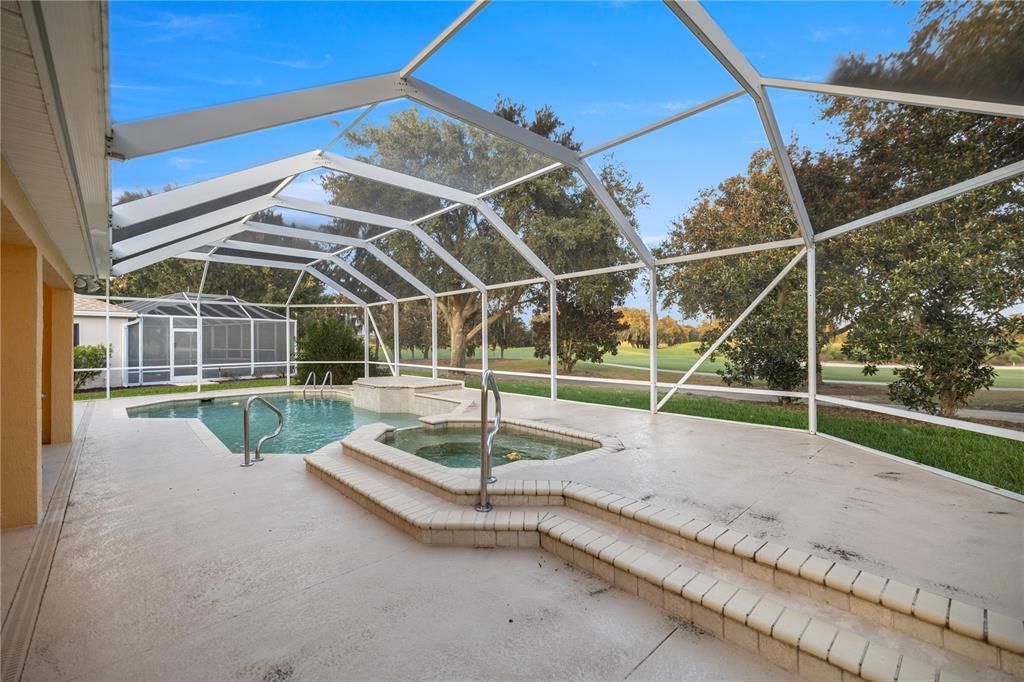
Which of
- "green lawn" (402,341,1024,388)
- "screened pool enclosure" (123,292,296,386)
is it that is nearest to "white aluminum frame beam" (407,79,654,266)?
"green lawn" (402,341,1024,388)

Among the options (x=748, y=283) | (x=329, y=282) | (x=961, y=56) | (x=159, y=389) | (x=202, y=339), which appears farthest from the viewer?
(x=202, y=339)

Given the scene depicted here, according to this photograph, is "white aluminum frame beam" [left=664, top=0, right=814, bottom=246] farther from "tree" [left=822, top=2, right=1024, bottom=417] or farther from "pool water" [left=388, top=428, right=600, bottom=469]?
"pool water" [left=388, top=428, right=600, bottom=469]

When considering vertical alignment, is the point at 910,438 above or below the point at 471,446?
above

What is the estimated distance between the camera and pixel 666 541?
3.19 m

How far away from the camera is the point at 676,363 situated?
12.0m

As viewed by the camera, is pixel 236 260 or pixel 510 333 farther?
pixel 510 333

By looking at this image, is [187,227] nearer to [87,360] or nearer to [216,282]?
[87,360]

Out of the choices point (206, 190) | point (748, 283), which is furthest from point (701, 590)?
point (748, 283)

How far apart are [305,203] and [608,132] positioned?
17.2 ft

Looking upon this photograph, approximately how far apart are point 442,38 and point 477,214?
579 cm

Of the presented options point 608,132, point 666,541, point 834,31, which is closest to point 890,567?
point 666,541

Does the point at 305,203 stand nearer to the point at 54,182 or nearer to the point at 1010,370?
the point at 54,182

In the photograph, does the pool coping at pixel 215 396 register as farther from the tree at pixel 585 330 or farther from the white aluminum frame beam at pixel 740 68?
the tree at pixel 585 330

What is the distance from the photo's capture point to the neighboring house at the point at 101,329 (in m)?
14.0
